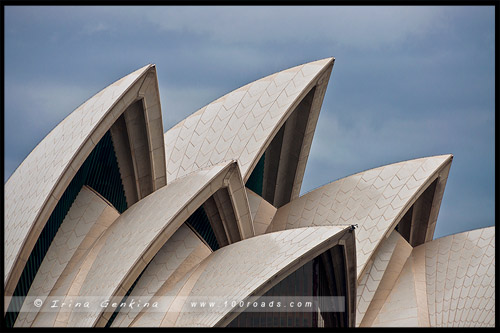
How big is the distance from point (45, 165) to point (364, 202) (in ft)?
29.6

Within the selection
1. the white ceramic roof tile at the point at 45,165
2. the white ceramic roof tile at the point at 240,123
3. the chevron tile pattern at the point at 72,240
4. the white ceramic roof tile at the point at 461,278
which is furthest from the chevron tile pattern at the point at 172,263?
the white ceramic roof tile at the point at 461,278

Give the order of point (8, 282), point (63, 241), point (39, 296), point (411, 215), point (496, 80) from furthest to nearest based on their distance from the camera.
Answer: point (411, 215) < point (63, 241) < point (39, 296) < point (8, 282) < point (496, 80)

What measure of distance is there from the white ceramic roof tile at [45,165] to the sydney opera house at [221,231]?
48 mm

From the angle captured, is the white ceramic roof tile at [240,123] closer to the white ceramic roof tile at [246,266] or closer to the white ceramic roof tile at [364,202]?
the white ceramic roof tile at [364,202]

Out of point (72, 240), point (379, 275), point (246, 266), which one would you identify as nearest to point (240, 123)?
point (379, 275)

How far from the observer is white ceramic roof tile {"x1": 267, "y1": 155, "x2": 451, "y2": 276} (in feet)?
70.0

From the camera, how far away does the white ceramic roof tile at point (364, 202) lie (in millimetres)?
21344

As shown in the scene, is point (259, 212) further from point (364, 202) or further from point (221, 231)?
point (221, 231)

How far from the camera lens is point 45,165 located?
59.7 ft

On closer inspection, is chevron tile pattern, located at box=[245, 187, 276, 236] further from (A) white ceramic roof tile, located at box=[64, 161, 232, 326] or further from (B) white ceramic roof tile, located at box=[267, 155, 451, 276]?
(A) white ceramic roof tile, located at box=[64, 161, 232, 326]

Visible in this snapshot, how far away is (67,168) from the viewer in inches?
685

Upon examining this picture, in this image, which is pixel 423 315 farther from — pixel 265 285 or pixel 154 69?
pixel 154 69

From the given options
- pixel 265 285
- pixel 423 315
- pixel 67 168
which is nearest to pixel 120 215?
pixel 67 168

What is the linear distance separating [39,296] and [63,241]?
1821mm
